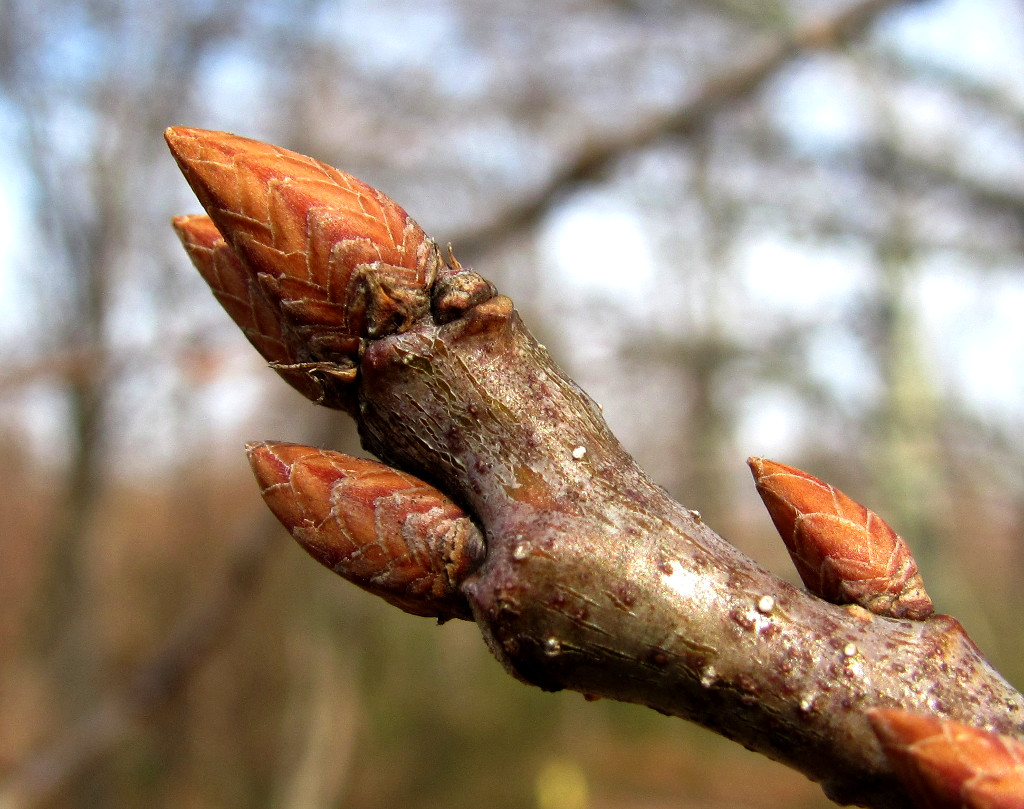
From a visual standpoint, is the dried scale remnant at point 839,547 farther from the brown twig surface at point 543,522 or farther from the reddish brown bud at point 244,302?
the reddish brown bud at point 244,302

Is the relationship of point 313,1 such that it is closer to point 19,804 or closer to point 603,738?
point 19,804

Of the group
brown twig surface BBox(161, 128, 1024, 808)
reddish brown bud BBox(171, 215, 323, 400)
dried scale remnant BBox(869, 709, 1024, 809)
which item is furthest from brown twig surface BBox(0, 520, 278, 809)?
dried scale remnant BBox(869, 709, 1024, 809)

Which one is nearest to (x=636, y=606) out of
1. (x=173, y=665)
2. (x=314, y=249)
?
(x=314, y=249)

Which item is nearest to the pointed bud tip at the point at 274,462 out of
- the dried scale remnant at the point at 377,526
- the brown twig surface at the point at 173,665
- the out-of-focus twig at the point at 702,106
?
the dried scale remnant at the point at 377,526

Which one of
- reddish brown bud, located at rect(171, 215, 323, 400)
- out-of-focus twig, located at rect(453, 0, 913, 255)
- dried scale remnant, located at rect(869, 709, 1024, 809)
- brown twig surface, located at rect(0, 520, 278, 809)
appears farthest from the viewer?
brown twig surface, located at rect(0, 520, 278, 809)

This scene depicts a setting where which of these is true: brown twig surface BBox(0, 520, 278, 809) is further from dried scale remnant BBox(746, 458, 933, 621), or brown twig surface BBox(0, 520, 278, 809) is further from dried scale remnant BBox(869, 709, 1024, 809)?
dried scale remnant BBox(869, 709, 1024, 809)

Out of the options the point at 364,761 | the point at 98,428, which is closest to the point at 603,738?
the point at 364,761
